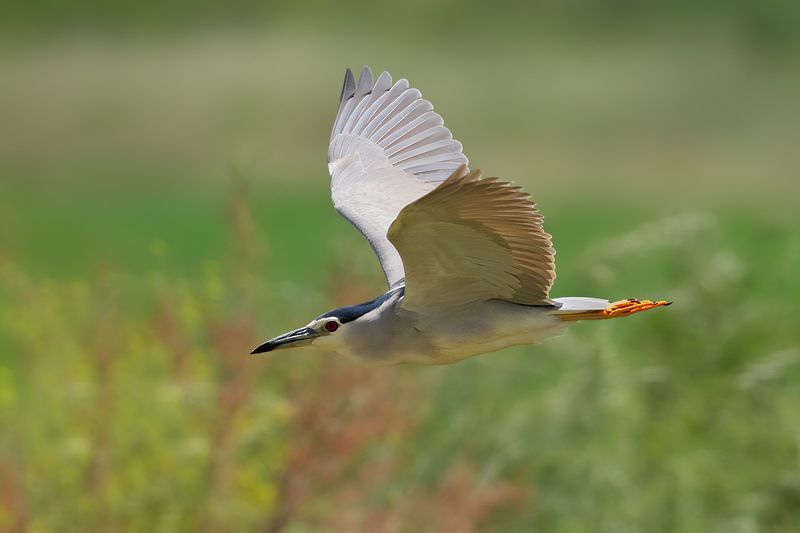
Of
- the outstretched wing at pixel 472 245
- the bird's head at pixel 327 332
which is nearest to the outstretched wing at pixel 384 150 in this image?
the bird's head at pixel 327 332

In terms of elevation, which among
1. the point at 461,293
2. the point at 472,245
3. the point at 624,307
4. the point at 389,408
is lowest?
the point at 389,408

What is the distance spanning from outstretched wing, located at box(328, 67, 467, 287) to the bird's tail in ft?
3.64

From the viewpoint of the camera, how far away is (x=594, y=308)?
13.9 ft

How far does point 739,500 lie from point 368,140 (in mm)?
2914

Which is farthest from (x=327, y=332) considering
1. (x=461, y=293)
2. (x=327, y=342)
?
(x=461, y=293)

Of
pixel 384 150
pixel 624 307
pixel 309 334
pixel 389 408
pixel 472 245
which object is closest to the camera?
pixel 472 245

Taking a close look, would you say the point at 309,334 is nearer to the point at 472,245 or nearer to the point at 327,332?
the point at 327,332

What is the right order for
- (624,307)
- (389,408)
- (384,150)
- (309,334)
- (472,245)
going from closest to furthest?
(472,245), (624,307), (309,334), (384,150), (389,408)

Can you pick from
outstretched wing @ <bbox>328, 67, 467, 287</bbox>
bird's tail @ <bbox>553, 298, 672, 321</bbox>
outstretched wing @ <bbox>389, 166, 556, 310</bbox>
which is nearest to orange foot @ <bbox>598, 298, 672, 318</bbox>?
bird's tail @ <bbox>553, 298, 672, 321</bbox>

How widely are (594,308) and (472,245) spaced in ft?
1.33

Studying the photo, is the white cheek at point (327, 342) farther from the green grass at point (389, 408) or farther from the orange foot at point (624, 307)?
the green grass at point (389, 408)

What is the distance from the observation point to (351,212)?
5.33 m

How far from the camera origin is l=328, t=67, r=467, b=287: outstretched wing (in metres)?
5.46

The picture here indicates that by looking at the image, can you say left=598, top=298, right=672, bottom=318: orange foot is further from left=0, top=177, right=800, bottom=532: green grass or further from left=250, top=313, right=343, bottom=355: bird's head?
left=0, top=177, right=800, bottom=532: green grass
